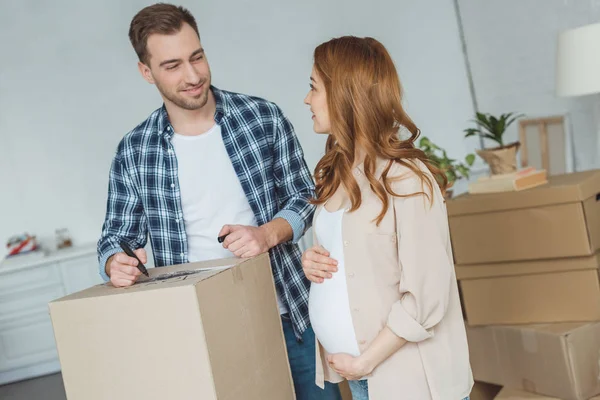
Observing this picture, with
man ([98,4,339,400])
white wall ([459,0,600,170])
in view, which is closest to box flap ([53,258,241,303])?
man ([98,4,339,400])

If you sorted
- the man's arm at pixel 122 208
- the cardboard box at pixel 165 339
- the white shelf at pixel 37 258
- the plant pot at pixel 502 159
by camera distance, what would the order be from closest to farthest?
the cardboard box at pixel 165 339, the man's arm at pixel 122 208, the plant pot at pixel 502 159, the white shelf at pixel 37 258

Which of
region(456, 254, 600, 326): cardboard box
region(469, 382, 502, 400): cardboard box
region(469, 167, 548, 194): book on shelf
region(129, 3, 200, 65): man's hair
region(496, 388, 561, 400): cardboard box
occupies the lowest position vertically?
region(469, 382, 502, 400): cardboard box

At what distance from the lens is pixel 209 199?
1.76 m

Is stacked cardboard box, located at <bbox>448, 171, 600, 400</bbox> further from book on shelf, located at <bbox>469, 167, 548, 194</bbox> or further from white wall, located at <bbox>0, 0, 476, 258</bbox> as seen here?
white wall, located at <bbox>0, 0, 476, 258</bbox>

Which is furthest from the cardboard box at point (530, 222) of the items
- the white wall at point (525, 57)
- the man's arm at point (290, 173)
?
the white wall at point (525, 57)

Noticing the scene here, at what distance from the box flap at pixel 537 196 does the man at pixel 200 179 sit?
0.72 m

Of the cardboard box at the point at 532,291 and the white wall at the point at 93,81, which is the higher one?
the white wall at the point at 93,81

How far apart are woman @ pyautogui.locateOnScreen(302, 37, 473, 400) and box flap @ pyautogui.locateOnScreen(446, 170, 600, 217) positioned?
894 millimetres

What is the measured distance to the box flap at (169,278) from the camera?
1.27 meters

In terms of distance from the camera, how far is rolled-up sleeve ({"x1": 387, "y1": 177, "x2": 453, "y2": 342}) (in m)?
1.33

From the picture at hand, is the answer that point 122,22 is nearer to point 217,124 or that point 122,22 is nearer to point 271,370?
point 217,124

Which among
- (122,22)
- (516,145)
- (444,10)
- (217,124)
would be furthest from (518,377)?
(122,22)

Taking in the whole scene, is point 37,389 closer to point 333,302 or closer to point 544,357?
point 544,357

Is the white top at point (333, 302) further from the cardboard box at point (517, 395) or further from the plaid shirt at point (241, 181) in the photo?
the cardboard box at point (517, 395)
